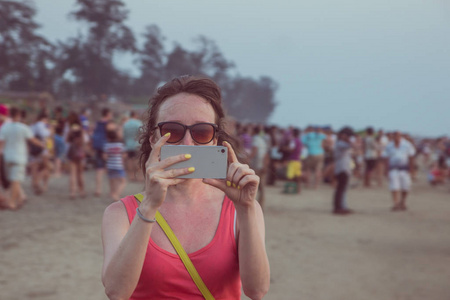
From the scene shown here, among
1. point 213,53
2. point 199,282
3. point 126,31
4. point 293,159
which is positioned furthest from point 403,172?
point 213,53

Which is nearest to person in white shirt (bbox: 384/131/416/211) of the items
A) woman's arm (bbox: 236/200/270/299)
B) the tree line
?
woman's arm (bbox: 236/200/270/299)

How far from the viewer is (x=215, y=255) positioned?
1713mm

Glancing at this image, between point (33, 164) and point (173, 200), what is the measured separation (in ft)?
28.7

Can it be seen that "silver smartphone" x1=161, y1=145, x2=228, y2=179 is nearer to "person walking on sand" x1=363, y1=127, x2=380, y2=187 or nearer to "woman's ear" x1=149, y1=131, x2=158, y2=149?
"woman's ear" x1=149, y1=131, x2=158, y2=149

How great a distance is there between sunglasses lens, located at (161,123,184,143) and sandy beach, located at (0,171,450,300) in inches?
123

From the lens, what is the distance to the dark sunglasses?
1.68m

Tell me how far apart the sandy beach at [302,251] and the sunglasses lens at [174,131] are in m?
3.14

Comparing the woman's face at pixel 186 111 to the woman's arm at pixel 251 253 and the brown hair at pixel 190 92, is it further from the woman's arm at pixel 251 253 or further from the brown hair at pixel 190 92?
the woman's arm at pixel 251 253

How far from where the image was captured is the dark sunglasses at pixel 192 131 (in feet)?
5.50

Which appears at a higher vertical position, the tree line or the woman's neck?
the tree line

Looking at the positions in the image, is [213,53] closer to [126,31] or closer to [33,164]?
[126,31]

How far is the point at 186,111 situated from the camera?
1759mm

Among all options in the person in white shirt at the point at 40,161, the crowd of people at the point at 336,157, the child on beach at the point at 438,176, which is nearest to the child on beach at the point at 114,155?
the person in white shirt at the point at 40,161

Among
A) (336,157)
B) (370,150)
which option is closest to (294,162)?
(336,157)
